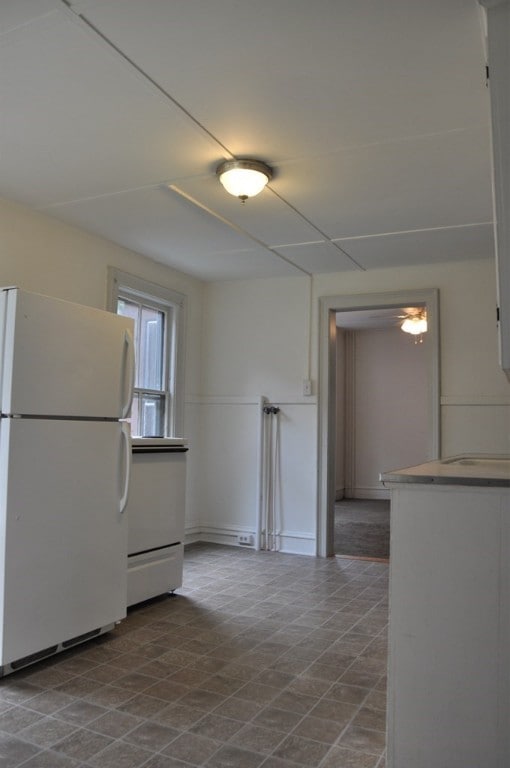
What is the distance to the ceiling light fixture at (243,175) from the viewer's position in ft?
9.68

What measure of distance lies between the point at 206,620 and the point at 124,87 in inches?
103

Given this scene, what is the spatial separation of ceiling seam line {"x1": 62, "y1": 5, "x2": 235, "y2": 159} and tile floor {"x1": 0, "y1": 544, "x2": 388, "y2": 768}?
7.75 ft

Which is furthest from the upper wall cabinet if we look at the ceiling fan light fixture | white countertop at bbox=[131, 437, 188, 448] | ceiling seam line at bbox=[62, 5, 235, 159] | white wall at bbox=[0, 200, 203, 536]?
the ceiling fan light fixture

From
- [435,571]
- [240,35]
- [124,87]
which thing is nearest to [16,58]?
[124,87]

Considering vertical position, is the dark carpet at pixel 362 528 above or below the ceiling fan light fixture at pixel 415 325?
below

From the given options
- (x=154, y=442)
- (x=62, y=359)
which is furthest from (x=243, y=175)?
(x=154, y=442)

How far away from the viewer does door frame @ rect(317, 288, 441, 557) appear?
15.3 feet

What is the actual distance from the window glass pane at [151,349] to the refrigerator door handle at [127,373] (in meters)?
1.65

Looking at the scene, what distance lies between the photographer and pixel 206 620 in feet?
10.7

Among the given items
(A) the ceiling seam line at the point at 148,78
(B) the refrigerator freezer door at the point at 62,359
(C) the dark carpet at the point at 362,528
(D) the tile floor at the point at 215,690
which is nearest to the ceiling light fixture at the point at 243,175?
(A) the ceiling seam line at the point at 148,78

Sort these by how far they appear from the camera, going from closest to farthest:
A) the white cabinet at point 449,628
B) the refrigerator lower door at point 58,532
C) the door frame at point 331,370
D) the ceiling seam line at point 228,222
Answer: the white cabinet at point 449,628, the refrigerator lower door at point 58,532, the ceiling seam line at point 228,222, the door frame at point 331,370

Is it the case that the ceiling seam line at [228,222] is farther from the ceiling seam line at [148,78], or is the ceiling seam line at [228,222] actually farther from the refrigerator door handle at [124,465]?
the refrigerator door handle at [124,465]

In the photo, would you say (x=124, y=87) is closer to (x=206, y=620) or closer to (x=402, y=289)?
(x=206, y=620)

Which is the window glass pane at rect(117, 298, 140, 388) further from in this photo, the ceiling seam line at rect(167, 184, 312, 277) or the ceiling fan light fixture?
the ceiling fan light fixture
